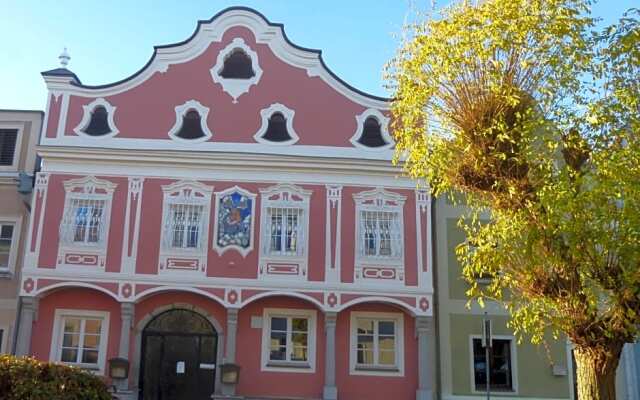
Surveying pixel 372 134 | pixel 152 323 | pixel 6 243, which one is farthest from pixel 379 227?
pixel 6 243

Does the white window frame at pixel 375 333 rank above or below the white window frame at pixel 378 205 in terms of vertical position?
below

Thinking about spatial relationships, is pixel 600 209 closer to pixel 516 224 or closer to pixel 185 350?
pixel 516 224

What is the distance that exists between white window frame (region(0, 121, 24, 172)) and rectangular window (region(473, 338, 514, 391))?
13.6 meters

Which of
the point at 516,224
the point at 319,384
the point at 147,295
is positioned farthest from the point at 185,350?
the point at 516,224

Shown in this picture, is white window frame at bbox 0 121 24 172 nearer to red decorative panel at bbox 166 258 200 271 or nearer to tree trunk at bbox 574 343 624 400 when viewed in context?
red decorative panel at bbox 166 258 200 271

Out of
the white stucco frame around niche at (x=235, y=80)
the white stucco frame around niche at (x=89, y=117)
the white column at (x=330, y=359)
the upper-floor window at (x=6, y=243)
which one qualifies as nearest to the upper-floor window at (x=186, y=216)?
the white stucco frame around niche at (x=89, y=117)

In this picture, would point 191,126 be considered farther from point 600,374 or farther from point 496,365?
point 600,374

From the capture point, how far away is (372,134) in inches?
814

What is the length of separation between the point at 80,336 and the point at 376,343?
7.69 meters

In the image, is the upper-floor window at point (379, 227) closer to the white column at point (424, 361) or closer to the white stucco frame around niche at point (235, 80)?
the white column at point (424, 361)

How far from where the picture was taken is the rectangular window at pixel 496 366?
64.0 feet

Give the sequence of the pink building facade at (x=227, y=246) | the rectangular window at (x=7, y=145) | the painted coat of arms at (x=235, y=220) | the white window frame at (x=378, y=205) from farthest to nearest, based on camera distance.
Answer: the rectangular window at (x=7, y=145) → the white window frame at (x=378, y=205) → the painted coat of arms at (x=235, y=220) → the pink building facade at (x=227, y=246)

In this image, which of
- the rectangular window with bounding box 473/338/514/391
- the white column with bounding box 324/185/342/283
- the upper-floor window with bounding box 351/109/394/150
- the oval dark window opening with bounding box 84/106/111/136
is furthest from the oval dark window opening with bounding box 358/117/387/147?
the oval dark window opening with bounding box 84/106/111/136

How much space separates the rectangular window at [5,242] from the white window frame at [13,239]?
0.24 feet
